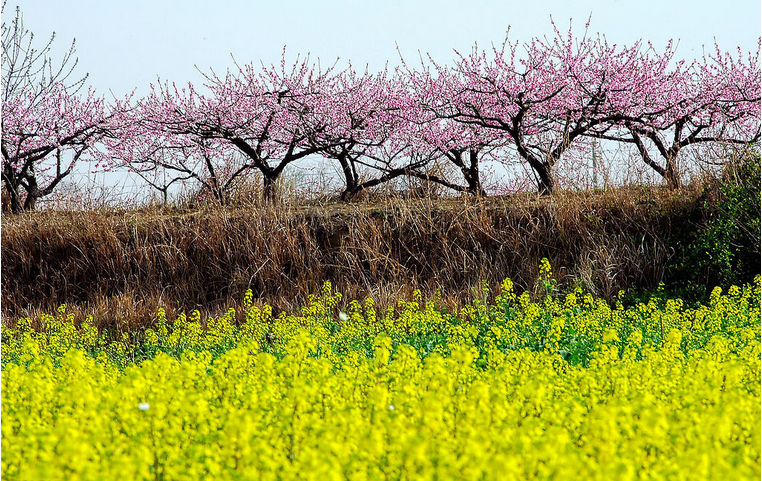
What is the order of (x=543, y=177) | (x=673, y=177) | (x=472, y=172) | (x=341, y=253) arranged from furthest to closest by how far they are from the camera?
(x=472, y=172), (x=543, y=177), (x=673, y=177), (x=341, y=253)

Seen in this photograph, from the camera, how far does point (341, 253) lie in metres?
7.34

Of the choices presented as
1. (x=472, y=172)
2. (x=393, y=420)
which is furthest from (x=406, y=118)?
(x=393, y=420)

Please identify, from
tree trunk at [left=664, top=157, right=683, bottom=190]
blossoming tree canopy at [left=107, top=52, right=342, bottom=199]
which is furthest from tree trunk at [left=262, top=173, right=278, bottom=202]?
tree trunk at [left=664, top=157, right=683, bottom=190]

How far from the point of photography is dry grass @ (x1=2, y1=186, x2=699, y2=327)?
268 inches

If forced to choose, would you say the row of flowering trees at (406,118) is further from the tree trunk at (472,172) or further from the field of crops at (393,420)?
the field of crops at (393,420)

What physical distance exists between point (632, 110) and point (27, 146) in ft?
33.7

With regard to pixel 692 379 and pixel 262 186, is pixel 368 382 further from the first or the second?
pixel 262 186

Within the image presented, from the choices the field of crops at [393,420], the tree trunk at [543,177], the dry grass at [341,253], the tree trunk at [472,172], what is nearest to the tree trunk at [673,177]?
the dry grass at [341,253]

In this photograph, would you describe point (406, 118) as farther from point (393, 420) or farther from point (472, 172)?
point (393, 420)

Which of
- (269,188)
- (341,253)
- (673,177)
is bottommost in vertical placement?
(341,253)

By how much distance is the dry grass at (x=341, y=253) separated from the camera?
682 centimetres

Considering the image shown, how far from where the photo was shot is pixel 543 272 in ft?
22.2

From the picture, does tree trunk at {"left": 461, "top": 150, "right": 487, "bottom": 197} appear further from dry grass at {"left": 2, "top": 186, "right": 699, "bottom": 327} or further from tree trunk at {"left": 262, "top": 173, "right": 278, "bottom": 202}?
tree trunk at {"left": 262, "top": 173, "right": 278, "bottom": 202}

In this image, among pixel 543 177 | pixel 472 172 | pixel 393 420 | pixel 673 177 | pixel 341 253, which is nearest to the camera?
pixel 393 420
